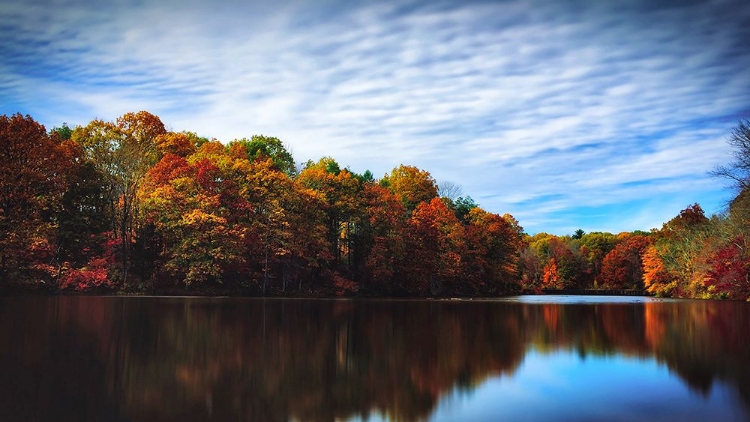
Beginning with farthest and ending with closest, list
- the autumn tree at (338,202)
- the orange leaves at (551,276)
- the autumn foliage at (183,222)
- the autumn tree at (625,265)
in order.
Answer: the orange leaves at (551,276) → the autumn tree at (625,265) → the autumn tree at (338,202) → the autumn foliage at (183,222)

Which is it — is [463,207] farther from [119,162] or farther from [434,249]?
[119,162]

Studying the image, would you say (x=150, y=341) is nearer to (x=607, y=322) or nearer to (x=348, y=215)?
(x=607, y=322)

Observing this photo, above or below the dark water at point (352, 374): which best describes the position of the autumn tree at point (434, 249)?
above

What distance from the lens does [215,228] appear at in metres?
46.5

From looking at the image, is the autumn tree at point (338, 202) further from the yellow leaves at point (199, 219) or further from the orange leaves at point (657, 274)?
the orange leaves at point (657, 274)

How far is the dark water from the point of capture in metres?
8.21

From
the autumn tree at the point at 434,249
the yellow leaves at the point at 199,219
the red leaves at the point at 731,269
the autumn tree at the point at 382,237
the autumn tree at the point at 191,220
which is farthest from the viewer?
the autumn tree at the point at 434,249

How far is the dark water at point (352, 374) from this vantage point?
8211mm

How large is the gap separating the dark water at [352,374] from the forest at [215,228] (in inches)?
1007

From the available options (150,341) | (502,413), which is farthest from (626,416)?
(150,341)

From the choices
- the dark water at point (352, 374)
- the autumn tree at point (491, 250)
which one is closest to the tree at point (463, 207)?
the autumn tree at point (491, 250)

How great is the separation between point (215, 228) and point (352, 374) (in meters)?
37.5

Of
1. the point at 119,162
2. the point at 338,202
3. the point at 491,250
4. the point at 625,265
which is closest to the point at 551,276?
the point at 625,265

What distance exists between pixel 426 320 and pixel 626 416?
1702cm
